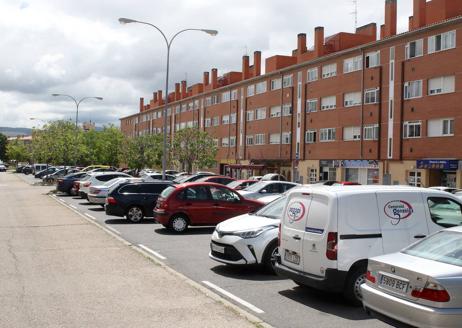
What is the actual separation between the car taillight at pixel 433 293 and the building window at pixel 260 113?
173ft

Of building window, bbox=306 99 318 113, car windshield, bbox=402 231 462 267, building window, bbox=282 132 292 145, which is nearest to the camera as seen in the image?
car windshield, bbox=402 231 462 267

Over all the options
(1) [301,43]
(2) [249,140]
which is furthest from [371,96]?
(2) [249,140]

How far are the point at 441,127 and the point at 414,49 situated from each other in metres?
6.17

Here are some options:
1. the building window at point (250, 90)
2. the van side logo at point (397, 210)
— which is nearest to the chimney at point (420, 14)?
the building window at point (250, 90)

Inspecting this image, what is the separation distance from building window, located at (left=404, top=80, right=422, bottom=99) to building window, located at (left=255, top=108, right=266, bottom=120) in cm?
2113

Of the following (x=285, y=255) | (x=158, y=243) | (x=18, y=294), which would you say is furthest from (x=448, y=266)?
(x=158, y=243)

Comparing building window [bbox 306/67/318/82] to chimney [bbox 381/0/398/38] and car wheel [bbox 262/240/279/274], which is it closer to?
chimney [bbox 381/0/398/38]

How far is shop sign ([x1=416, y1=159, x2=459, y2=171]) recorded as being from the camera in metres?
33.8

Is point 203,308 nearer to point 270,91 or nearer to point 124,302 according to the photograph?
point 124,302

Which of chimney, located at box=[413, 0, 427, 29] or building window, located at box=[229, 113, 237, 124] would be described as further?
building window, located at box=[229, 113, 237, 124]

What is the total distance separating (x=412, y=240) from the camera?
7.70 m

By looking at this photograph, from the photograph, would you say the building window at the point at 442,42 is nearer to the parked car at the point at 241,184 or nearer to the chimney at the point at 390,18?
the chimney at the point at 390,18

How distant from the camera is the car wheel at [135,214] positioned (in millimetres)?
18984

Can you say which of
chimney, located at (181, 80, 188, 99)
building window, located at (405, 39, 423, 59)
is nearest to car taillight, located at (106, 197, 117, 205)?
building window, located at (405, 39, 423, 59)
